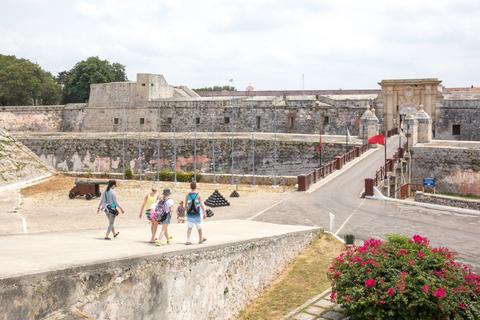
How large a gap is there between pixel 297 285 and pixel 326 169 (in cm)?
1403

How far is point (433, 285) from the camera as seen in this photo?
311 inches

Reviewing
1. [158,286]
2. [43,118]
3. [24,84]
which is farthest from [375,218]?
[24,84]

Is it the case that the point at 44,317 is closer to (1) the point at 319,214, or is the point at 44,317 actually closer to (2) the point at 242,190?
(1) the point at 319,214

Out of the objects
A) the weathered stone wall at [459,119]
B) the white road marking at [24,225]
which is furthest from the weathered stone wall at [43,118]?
the white road marking at [24,225]

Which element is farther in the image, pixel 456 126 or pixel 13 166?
pixel 456 126

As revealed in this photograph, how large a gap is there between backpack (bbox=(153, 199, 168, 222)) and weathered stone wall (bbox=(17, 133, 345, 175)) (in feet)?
72.1

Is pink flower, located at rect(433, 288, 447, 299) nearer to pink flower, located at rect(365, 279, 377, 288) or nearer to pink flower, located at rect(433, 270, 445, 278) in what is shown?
pink flower, located at rect(433, 270, 445, 278)

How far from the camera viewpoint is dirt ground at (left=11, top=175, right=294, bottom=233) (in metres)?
15.4

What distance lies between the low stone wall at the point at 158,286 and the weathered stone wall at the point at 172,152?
19543mm

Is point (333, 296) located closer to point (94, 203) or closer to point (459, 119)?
point (94, 203)

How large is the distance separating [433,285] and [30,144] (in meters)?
33.4

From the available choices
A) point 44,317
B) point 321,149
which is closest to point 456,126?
point 321,149

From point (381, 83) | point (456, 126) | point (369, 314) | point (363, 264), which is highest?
point (381, 83)

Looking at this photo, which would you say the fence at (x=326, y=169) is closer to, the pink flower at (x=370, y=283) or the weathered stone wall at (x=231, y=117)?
the weathered stone wall at (x=231, y=117)
